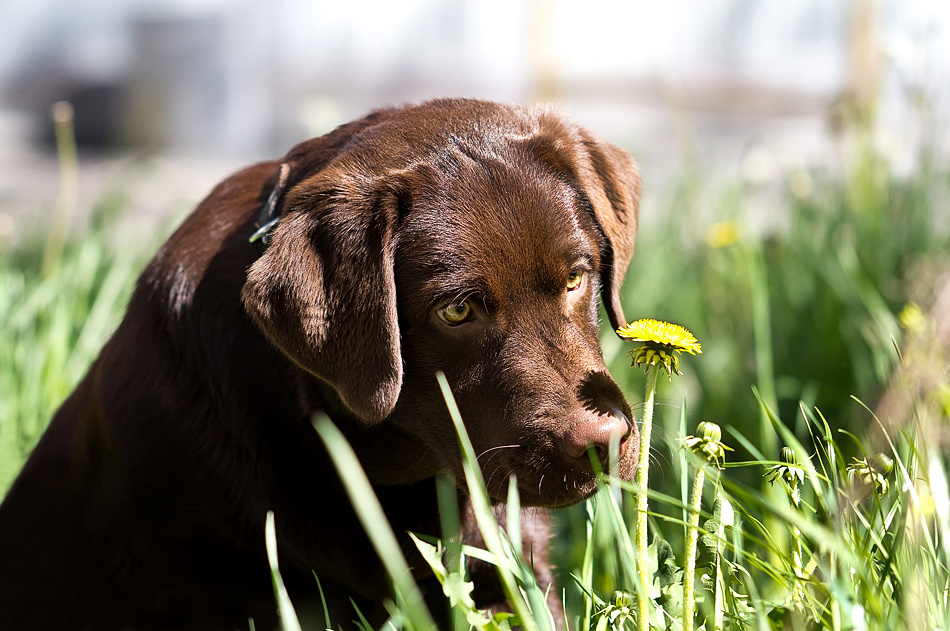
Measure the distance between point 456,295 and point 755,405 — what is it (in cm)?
181

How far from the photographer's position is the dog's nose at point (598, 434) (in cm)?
170

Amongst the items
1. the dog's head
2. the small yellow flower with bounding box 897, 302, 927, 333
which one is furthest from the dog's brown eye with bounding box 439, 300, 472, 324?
the small yellow flower with bounding box 897, 302, 927, 333

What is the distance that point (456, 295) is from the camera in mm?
1881

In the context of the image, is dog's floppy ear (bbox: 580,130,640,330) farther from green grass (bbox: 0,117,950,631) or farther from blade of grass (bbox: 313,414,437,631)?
blade of grass (bbox: 313,414,437,631)

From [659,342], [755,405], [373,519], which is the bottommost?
[755,405]

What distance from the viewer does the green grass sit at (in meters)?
1.46

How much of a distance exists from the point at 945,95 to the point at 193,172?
554cm

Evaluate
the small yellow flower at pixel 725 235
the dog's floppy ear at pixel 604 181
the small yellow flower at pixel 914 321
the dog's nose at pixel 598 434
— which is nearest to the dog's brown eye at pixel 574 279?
the dog's floppy ear at pixel 604 181

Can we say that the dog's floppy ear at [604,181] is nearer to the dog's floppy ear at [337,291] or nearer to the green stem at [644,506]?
the dog's floppy ear at [337,291]

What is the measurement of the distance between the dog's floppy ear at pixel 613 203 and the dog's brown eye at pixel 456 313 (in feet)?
1.28

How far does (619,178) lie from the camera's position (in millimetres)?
2262

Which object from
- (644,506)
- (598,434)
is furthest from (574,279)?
(644,506)

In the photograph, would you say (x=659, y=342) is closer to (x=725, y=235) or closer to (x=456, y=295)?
(x=456, y=295)

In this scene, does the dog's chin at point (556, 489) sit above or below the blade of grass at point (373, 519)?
below
